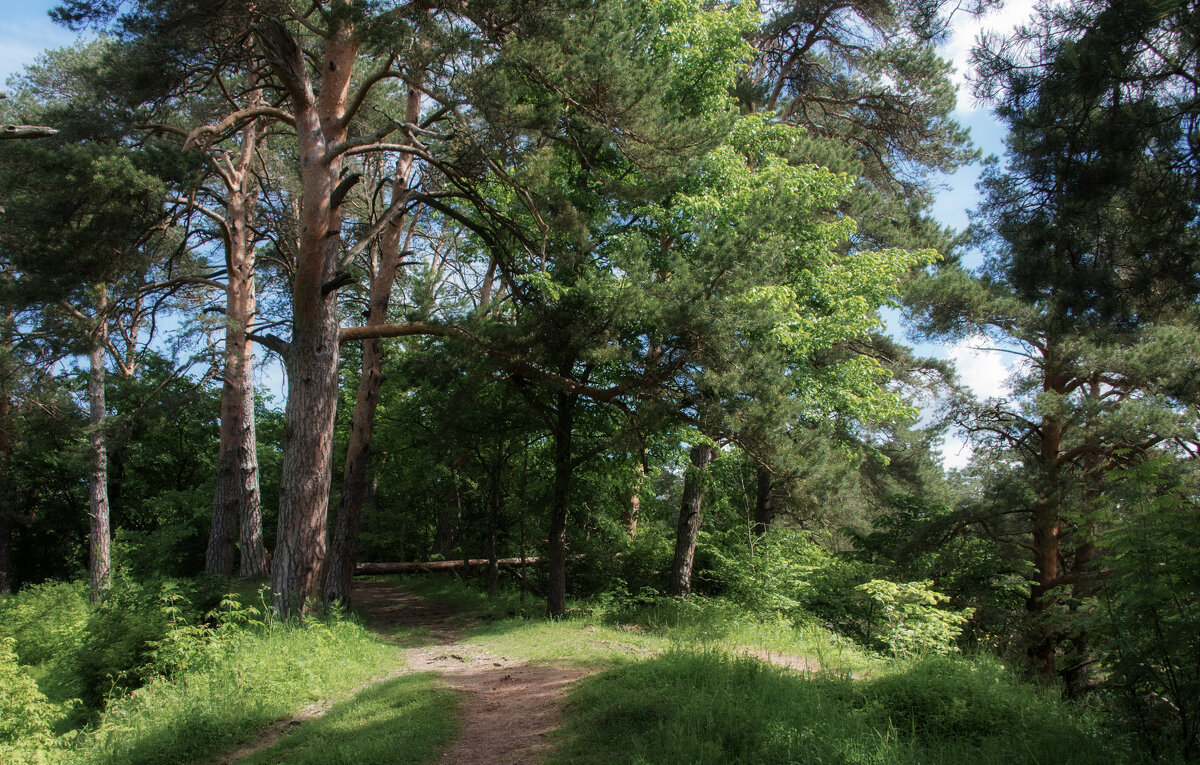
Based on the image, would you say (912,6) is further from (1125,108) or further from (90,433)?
(90,433)

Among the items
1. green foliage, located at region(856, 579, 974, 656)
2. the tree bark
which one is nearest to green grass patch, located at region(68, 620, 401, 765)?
green foliage, located at region(856, 579, 974, 656)

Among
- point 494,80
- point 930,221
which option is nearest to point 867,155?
point 930,221

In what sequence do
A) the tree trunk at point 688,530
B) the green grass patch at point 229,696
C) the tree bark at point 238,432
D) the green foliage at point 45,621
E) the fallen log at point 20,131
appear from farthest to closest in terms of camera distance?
the tree bark at point 238,432 < the tree trunk at point 688,530 < the green foliage at point 45,621 < the green grass patch at point 229,696 < the fallen log at point 20,131

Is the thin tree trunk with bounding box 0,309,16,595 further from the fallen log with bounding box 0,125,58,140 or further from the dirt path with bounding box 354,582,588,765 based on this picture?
the fallen log with bounding box 0,125,58,140

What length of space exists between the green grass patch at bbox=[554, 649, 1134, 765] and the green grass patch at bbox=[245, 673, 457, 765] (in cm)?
115

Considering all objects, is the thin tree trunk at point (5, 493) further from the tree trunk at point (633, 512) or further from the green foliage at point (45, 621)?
the tree trunk at point (633, 512)

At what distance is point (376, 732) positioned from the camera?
5.57 m

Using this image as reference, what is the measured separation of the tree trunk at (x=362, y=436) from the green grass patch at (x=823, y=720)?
25.2ft

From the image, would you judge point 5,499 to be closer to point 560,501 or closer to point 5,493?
point 5,493

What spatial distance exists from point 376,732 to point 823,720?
3.58 metres

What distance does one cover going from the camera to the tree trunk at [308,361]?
9.06m

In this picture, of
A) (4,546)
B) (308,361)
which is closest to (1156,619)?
(308,361)

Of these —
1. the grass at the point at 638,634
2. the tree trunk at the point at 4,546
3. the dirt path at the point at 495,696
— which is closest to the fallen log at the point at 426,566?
the grass at the point at 638,634

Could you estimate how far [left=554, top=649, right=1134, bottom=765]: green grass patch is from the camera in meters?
4.55
